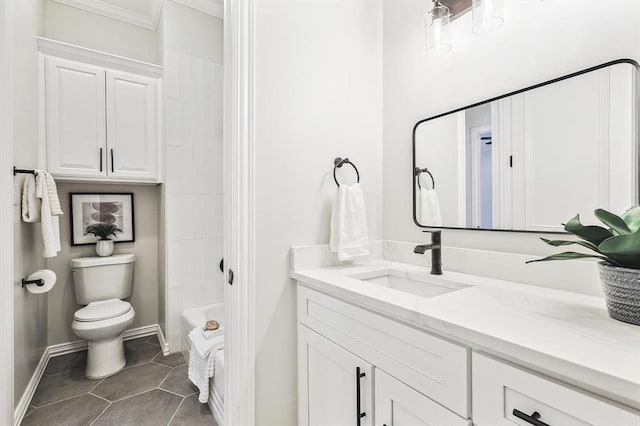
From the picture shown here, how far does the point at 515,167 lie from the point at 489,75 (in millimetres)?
390

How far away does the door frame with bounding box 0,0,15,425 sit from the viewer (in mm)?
1327

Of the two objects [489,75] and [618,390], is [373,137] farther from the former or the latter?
[618,390]

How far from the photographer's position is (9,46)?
4.58 feet

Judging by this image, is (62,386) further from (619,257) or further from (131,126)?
(619,257)

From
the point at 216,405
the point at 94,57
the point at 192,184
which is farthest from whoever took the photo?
the point at 192,184

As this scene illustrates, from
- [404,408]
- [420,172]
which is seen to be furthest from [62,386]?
[420,172]

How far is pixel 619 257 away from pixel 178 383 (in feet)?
7.85

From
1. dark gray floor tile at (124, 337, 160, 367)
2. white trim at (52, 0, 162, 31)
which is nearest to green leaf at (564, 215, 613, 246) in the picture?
dark gray floor tile at (124, 337, 160, 367)

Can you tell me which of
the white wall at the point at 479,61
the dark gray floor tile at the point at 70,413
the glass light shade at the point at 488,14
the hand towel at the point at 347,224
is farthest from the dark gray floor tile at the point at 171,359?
the glass light shade at the point at 488,14

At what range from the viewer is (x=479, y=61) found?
Answer: 4.03ft

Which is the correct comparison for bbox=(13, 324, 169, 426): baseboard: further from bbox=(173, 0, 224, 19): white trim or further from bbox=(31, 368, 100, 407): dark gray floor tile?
bbox=(173, 0, 224, 19): white trim

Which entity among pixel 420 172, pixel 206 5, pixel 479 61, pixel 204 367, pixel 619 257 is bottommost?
pixel 204 367

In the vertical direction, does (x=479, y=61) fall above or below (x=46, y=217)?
above

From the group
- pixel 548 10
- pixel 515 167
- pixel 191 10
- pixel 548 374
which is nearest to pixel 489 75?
pixel 548 10
